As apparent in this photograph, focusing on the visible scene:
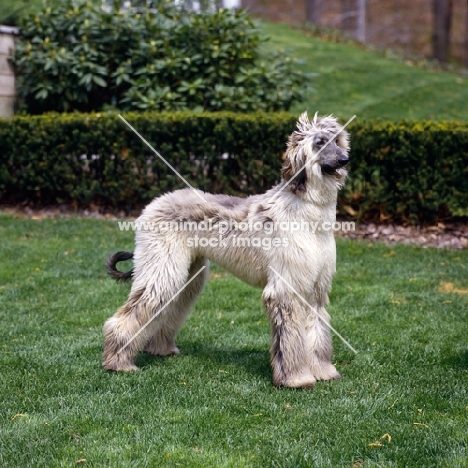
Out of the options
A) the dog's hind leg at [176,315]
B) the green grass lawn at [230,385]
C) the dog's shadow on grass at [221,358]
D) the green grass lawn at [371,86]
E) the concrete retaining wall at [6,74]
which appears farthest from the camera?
the green grass lawn at [371,86]

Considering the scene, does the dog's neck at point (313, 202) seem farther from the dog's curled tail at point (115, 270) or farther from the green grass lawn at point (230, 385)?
the dog's curled tail at point (115, 270)

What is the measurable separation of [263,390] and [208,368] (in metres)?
0.54

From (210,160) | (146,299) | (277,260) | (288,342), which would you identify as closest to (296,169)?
(277,260)

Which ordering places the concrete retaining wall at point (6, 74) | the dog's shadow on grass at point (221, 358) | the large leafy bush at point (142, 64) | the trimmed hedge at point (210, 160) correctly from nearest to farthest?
1. the dog's shadow on grass at point (221, 358)
2. the trimmed hedge at point (210, 160)
3. the large leafy bush at point (142, 64)
4. the concrete retaining wall at point (6, 74)

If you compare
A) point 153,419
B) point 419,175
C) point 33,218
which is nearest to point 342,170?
point 153,419

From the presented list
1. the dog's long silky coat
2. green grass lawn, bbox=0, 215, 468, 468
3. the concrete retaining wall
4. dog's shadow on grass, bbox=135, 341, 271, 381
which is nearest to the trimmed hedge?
the concrete retaining wall

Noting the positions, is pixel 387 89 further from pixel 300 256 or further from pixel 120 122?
pixel 300 256

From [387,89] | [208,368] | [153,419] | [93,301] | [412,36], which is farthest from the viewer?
[412,36]

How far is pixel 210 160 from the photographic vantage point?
881cm

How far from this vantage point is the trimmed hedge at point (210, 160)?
8.16 metres

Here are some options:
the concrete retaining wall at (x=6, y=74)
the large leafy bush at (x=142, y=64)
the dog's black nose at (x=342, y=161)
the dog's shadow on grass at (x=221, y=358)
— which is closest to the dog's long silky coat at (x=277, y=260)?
the dog's black nose at (x=342, y=161)

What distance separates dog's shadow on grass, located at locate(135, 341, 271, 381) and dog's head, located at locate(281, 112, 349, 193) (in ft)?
4.29

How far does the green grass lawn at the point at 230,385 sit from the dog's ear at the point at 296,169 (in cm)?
130

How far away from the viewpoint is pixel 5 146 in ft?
30.1
